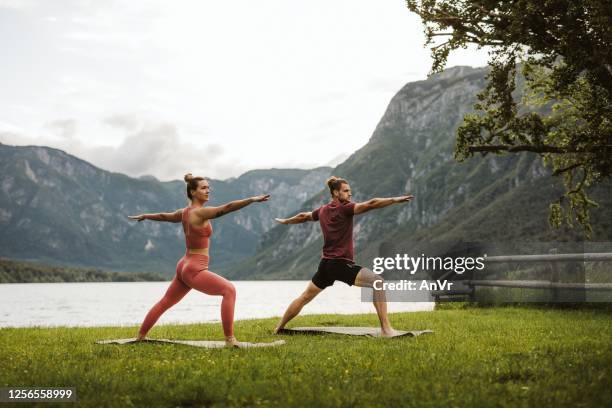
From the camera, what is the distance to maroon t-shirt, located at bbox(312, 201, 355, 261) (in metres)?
11.5

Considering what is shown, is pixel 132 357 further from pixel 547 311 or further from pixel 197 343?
pixel 547 311

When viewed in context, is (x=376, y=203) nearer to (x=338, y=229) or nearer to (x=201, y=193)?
(x=338, y=229)

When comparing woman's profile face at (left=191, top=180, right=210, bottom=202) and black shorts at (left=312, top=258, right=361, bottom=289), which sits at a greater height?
woman's profile face at (left=191, top=180, right=210, bottom=202)

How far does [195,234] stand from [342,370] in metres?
3.83

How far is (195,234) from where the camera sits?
34.4 ft

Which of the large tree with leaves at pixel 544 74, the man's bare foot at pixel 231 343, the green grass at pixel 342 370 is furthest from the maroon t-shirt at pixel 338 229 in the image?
the large tree with leaves at pixel 544 74

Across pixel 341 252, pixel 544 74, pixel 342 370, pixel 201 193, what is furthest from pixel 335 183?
pixel 544 74

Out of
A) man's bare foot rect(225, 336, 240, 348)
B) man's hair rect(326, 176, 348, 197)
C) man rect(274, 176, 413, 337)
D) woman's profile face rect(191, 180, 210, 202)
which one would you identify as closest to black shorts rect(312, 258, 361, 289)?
man rect(274, 176, 413, 337)

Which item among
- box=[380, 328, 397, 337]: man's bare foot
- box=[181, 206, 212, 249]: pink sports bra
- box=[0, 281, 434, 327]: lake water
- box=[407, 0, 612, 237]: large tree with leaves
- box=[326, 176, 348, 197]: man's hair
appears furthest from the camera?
box=[0, 281, 434, 327]: lake water

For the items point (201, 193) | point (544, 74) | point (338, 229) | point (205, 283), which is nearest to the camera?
point (205, 283)

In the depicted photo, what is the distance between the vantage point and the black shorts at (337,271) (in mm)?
11516

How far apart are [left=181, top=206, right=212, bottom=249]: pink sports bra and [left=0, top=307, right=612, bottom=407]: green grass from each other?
1.74 metres

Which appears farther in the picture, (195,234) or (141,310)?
(141,310)

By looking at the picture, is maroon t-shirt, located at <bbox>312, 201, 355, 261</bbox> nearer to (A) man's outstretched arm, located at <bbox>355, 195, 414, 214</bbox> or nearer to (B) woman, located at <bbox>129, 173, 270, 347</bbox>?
(A) man's outstretched arm, located at <bbox>355, 195, 414, 214</bbox>
